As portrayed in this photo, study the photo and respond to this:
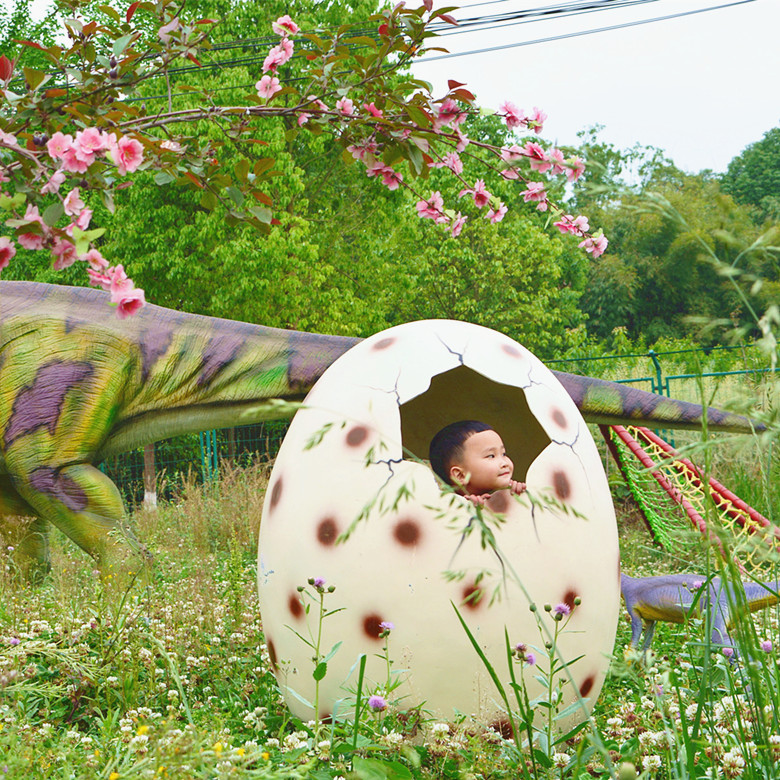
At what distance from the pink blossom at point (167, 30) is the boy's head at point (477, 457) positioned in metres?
1.64

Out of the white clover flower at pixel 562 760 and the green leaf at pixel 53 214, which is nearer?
the white clover flower at pixel 562 760

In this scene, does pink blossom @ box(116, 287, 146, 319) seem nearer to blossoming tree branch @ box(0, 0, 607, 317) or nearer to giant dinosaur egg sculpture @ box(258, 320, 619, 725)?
blossoming tree branch @ box(0, 0, 607, 317)

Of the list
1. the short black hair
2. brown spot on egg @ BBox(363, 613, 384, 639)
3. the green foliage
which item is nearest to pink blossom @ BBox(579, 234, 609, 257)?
the short black hair

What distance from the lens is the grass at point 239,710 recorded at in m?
1.61

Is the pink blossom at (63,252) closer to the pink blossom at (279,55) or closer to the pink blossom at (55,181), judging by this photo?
the pink blossom at (55,181)

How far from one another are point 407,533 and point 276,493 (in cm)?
54

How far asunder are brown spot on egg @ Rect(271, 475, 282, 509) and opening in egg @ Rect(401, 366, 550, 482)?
3.84 ft

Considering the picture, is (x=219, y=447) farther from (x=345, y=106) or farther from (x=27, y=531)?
(x=345, y=106)

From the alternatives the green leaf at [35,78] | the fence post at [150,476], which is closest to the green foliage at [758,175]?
the fence post at [150,476]

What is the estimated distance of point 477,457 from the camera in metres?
3.10

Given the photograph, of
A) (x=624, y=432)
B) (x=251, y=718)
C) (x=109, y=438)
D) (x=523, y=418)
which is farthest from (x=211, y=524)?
(x=251, y=718)

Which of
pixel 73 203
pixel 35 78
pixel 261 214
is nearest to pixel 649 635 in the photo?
pixel 261 214

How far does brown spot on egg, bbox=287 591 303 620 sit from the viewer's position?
267 centimetres

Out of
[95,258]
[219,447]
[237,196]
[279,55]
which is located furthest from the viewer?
[219,447]
